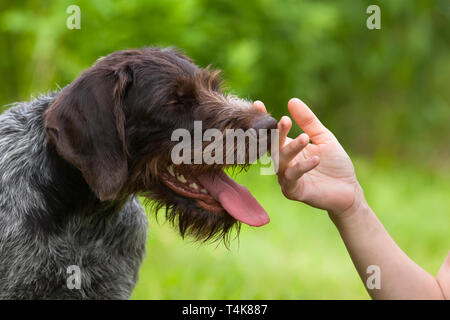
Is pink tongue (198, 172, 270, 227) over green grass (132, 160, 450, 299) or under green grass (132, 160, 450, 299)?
over

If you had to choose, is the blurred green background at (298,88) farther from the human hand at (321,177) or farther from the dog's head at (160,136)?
the human hand at (321,177)

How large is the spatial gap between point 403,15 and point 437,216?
13.4 ft

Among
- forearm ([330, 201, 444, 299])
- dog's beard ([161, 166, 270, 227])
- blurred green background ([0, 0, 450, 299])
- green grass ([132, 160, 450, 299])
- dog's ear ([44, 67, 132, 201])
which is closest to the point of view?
forearm ([330, 201, 444, 299])

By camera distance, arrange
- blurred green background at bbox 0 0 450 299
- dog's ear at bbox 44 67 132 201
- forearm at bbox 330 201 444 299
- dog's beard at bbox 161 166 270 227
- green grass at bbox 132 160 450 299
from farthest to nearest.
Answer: blurred green background at bbox 0 0 450 299 → green grass at bbox 132 160 450 299 → dog's beard at bbox 161 166 270 227 → dog's ear at bbox 44 67 132 201 → forearm at bbox 330 201 444 299

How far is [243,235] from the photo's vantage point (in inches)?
288

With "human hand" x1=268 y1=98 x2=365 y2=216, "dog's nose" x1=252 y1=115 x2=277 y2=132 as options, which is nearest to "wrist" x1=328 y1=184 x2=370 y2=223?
"human hand" x1=268 y1=98 x2=365 y2=216

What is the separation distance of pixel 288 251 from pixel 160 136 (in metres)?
3.91

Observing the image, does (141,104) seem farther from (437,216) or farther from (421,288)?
(437,216)

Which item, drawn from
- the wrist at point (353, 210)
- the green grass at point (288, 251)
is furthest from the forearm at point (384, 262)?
the green grass at point (288, 251)

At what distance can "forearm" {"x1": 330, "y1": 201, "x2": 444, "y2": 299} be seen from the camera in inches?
120

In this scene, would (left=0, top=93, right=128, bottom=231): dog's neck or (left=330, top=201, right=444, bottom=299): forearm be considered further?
(left=0, top=93, right=128, bottom=231): dog's neck

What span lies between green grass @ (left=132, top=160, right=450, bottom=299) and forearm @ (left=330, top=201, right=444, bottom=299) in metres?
1.00

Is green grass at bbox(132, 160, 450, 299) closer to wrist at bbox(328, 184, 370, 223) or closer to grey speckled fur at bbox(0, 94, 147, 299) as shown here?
grey speckled fur at bbox(0, 94, 147, 299)

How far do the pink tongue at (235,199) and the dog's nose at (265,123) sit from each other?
36 centimetres
